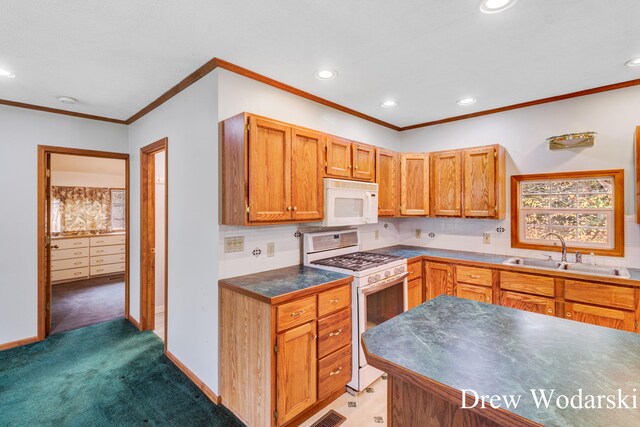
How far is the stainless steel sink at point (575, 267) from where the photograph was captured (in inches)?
103

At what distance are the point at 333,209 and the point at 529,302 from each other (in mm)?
2034

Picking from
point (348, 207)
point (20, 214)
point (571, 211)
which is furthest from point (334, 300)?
point (20, 214)

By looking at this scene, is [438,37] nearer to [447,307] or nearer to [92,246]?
[447,307]

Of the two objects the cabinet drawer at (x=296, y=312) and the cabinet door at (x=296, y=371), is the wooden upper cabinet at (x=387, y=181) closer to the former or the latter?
the cabinet drawer at (x=296, y=312)

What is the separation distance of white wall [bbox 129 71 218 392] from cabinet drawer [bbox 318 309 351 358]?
808mm

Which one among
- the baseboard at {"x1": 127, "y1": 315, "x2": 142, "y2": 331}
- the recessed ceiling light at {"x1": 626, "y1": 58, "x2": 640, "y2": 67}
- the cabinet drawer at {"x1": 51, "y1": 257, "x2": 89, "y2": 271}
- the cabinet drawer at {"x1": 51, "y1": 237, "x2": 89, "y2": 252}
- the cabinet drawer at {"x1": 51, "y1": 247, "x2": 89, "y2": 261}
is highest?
the recessed ceiling light at {"x1": 626, "y1": 58, "x2": 640, "y2": 67}

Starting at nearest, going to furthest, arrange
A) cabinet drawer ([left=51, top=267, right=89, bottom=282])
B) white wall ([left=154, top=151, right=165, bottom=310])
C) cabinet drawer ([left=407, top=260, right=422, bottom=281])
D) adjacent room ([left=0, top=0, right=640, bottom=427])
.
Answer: adjacent room ([left=0, top=0, right=640, bottom=427])
cabinet drawer ([left=407, top=260, right=422, bottom=281])
white wall ([left=154, top=151, right=165, bottom=310])
cabinet drawer ([left=51, top=267, right=89, bottom=282])

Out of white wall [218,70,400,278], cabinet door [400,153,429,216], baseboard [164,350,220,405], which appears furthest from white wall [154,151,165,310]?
cabinet door [400,153,429,216]

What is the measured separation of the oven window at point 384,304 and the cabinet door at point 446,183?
4.04 feet

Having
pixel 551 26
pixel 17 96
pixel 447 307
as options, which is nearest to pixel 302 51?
pixel 551 26

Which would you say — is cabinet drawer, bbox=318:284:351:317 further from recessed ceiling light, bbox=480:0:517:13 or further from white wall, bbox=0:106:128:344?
white wall, bbox=0:106:128:344

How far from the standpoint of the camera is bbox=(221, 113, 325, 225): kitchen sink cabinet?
210 cm

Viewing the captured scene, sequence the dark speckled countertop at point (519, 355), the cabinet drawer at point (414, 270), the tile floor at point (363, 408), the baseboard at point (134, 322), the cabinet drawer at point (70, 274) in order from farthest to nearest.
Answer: the cabinet drawer at point (70, 274)
the baseboard at point (134, 322)
the cabinet drawer at point (414, 270)
the tile floor at point (363, 408)
the dark speckled countertop at point (519, 355)

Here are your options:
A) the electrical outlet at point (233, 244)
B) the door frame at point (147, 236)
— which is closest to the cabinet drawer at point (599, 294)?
the electrical outlet at point (233, 244)
